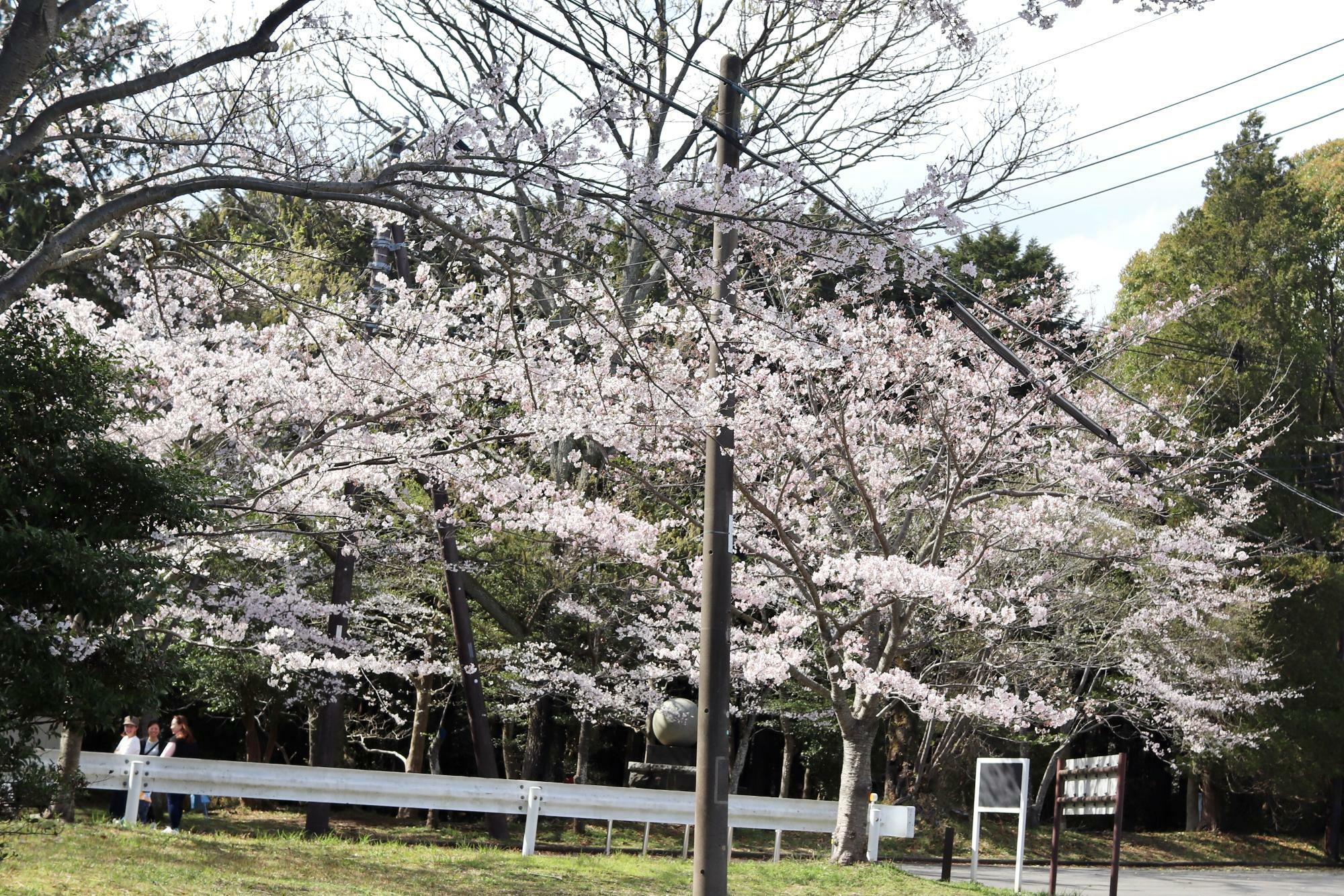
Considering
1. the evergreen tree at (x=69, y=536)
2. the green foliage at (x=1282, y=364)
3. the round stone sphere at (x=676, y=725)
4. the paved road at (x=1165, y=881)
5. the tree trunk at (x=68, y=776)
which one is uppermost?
the green foliage at (x=1282, y=364)

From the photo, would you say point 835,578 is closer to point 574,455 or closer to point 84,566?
point 574,455

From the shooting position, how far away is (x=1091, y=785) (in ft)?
37.2

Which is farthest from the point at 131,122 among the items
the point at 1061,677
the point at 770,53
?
the point at 1061,677

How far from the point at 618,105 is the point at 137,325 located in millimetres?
7349

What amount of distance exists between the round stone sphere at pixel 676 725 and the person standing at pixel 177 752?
6.13 metres

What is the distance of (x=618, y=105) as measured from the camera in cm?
614

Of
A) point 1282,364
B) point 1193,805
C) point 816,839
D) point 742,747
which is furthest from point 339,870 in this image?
point 1282,364

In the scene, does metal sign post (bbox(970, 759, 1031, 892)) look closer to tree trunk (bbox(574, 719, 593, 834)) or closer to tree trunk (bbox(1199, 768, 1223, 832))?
tree trunk (bbox(574, 719, 593, 834))

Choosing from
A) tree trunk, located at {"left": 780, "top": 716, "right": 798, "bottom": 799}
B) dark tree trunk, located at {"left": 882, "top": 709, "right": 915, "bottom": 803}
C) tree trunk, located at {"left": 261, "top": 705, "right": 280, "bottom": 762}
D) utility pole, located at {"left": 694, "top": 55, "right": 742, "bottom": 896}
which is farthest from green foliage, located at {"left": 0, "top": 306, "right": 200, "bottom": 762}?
dark tree trunk, located at {"left": 882, "top": 709, "right": 915, "bottom": 803}

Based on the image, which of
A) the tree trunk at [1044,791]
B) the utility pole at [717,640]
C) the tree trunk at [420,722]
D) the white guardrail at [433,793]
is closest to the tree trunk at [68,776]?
the white guardrail at [433,793]

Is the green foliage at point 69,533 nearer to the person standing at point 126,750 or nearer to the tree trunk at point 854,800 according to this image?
the person standing at point 126,750

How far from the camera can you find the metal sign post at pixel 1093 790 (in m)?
10.8

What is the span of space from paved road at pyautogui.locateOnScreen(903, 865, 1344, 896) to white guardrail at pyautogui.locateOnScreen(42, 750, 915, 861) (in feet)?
7.25

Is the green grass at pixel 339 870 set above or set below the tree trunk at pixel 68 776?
below
